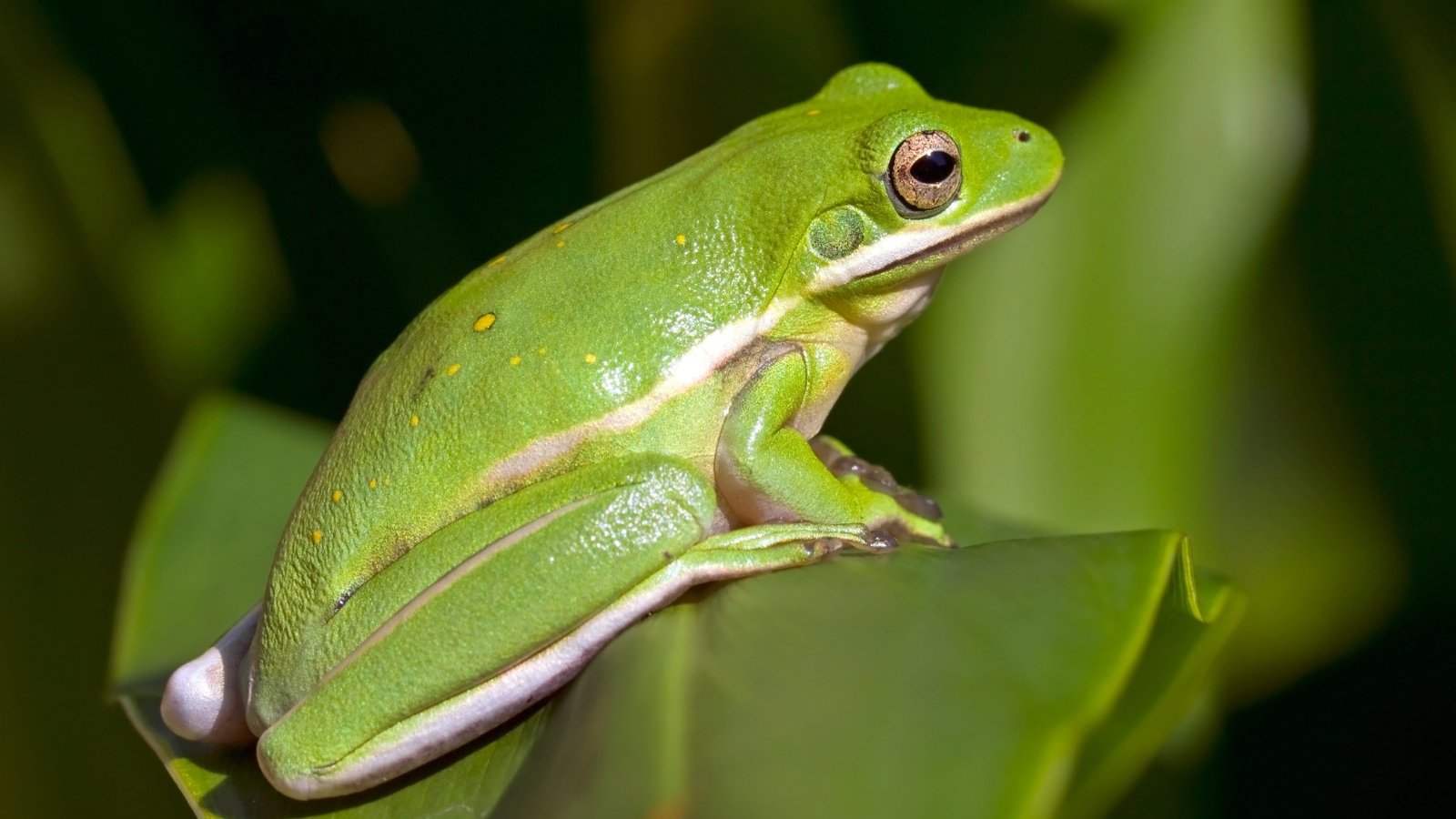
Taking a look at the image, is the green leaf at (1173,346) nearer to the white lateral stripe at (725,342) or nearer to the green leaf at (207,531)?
the white lateral stripe at (725,342)

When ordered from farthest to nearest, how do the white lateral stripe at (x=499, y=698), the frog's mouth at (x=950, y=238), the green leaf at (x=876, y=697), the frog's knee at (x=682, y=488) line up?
the frog's mouth at (x=950, y=238) < the frog's knee at (x=682, y=488) < the white lateral stripe at (x=499, y=698) < the green leaf at (x=876, y=697)

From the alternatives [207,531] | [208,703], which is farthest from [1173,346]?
[207,531]

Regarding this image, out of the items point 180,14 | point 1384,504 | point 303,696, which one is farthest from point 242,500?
point 1384,504

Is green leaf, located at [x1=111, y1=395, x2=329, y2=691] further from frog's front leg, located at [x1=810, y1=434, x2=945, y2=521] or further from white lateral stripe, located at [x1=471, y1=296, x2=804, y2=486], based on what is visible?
frog's front leg, located at [x1=810, y1=434, x2=945, y2=521]

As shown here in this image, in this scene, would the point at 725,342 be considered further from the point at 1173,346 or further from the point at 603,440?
the point at 1173,346

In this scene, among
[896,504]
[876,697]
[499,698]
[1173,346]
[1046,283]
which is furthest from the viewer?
[1046,283]

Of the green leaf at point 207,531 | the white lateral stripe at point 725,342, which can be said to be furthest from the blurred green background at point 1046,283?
the white lateral stripe at point 725,342

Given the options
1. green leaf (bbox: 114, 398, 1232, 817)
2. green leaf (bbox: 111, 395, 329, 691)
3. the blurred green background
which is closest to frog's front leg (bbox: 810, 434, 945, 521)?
the blurred green background

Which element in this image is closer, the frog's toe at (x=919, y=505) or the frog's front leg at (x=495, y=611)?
the frog's front leg at (x=495, y=611)
